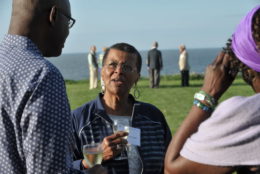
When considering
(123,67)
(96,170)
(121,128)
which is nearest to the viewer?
(96,170)

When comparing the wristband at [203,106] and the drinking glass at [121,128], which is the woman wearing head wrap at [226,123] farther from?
the drinking glass at [121,128]

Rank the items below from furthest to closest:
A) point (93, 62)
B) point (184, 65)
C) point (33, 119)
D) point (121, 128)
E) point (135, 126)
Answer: point (184, 65) → point (93, 62) → point (135, 126) → point (121, 128) → point (33, 119)

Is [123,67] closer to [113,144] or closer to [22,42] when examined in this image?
[113,144]

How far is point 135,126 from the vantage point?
3.67 meters

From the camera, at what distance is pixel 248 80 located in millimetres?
1988

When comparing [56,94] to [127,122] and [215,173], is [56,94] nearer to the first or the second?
[215,173]

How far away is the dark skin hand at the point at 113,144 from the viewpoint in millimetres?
3191

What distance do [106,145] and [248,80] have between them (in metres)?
1.49

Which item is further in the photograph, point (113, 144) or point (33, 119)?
point (113, 144)

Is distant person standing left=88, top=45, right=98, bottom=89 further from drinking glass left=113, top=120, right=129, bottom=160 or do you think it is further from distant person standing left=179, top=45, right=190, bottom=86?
drinking glass left=113, top=120, right=129, bottom=160

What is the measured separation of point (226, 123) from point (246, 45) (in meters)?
0.36

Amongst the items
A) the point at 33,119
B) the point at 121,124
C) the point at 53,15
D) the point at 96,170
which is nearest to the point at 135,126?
the point at 121,124

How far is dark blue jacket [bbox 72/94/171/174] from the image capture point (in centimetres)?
349

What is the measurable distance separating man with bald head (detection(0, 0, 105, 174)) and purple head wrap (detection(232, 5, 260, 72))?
2.74 feet
